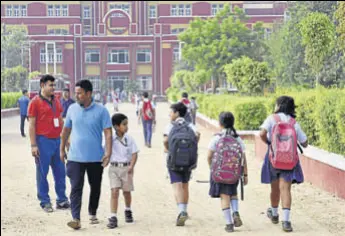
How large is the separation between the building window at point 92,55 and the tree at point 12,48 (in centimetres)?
1060

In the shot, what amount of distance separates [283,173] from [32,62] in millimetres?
68464

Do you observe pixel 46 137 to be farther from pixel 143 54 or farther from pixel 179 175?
pixel 143 54

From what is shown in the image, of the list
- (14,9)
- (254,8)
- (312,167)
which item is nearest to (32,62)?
(14,9)

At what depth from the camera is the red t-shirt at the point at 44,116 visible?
941cm

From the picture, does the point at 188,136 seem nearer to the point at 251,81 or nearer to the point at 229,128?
the point at 229,128

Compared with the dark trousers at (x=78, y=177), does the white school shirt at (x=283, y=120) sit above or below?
above

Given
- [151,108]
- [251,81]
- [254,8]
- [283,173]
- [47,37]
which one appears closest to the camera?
[283,173]

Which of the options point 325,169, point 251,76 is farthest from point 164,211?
point 251,76

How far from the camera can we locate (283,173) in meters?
8.05

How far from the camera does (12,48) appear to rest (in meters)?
65.1

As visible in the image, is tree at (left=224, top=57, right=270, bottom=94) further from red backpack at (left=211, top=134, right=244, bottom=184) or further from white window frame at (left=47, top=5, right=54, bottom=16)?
white window frame at (left=47, top=5, right=54, bottom=16)

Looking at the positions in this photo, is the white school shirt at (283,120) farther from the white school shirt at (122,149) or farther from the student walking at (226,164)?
the white school shirt at (122,149)

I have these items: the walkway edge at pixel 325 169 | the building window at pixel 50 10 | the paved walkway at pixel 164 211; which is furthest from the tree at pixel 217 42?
the building window at pixel 50 10

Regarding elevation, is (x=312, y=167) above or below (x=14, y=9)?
below
